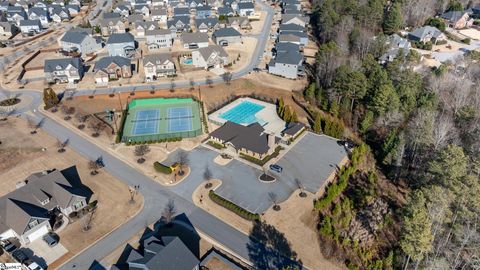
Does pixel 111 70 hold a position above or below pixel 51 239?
above

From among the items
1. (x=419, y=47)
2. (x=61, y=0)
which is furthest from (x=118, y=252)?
(x=61, y=0)

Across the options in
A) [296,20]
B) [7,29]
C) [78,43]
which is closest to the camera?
[78,43]

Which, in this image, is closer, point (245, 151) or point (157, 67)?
point (245, 151)

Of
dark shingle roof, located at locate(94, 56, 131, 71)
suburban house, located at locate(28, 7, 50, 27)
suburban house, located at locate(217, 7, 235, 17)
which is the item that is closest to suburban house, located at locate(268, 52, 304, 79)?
dark shingle roof, located at locate(94, 56, 131, 71)

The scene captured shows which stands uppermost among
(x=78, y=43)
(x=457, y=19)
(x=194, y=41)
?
(x=457, y=19)

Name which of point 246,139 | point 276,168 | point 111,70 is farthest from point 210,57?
point 276,168

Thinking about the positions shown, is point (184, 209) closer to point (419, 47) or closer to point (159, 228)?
point (159, 228)

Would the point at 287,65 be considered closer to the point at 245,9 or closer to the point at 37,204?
the point at 245,9
